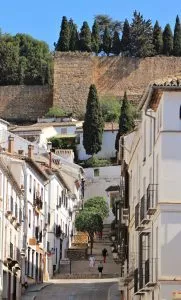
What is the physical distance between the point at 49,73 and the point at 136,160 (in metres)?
113

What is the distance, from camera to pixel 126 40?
13938cm

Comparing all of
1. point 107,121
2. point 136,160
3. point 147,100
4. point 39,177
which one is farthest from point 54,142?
point 147,100

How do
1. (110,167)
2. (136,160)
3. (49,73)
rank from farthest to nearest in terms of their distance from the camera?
(49,73), (110,167), (136,160)

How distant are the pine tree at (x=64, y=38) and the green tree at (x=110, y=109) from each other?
33.0ft

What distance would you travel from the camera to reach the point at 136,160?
40.4 metres

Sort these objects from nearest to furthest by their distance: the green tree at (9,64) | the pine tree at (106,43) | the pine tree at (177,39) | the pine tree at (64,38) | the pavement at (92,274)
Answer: the pavement at (92,274) < the pine tree at (64,38) < the pine tree at (177,39) < the pine tree at (106,43) < the green tree at (9,64)

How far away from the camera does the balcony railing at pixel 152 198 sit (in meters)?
30.9

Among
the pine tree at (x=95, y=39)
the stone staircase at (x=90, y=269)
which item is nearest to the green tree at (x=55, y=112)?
the pine tree at (x=95, y=39)

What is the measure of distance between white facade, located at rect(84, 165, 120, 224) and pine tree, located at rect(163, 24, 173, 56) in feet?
149

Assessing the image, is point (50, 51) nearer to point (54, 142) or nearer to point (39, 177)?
point (54, 142)

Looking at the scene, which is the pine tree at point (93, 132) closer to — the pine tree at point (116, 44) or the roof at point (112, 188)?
the roof at point (112, 188)

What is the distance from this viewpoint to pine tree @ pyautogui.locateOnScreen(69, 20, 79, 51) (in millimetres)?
135000

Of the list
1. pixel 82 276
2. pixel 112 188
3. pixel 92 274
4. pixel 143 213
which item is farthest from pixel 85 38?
pixel 143 213

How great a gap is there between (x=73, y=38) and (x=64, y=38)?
5.56 feet
